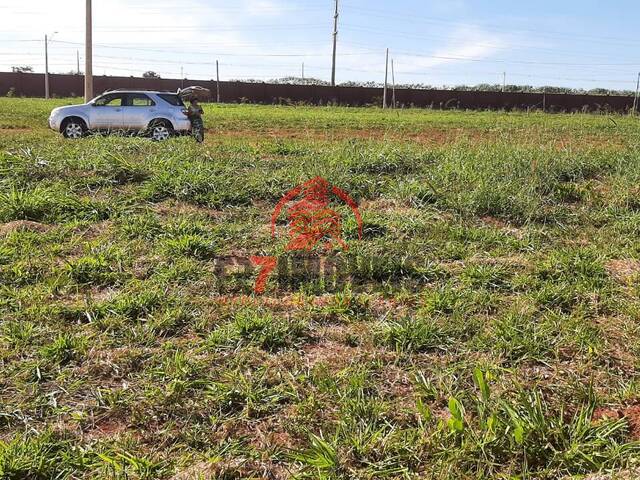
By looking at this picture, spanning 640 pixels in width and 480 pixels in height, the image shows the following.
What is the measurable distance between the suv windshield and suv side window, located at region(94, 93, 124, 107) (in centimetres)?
92

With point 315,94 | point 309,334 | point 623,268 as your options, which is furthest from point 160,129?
point 315,94

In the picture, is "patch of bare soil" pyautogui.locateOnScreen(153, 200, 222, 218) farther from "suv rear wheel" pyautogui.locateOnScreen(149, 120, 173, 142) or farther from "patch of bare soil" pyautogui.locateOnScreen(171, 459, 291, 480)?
"suv rear wheel" pyautogui.locateOnScreen(149, 120, 173, 142)

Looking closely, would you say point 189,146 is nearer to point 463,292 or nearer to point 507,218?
point 507,218

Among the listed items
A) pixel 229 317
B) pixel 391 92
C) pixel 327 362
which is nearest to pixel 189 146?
pixel 229 317

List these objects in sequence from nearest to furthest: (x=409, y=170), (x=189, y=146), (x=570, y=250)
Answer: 1. (x=570, y=250)
2. (x=409, y=170)
3. (x=189, y=146)

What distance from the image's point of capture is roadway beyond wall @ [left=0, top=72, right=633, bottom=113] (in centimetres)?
3550

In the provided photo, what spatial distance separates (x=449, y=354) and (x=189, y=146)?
6259 millimetres

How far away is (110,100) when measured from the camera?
1322 centimetres

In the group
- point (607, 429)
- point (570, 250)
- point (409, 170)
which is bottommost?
point (607, 429)

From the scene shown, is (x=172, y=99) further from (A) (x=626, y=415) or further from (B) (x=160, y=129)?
(A) (x=626, y=415)

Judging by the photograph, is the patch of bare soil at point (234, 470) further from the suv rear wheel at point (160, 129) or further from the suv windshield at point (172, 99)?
the suv windshield at point (172, 99)

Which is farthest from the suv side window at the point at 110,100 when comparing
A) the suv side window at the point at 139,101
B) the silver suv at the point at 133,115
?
the suv side window at the point at 139,101

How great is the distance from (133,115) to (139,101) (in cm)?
38

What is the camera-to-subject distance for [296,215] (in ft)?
19.6
